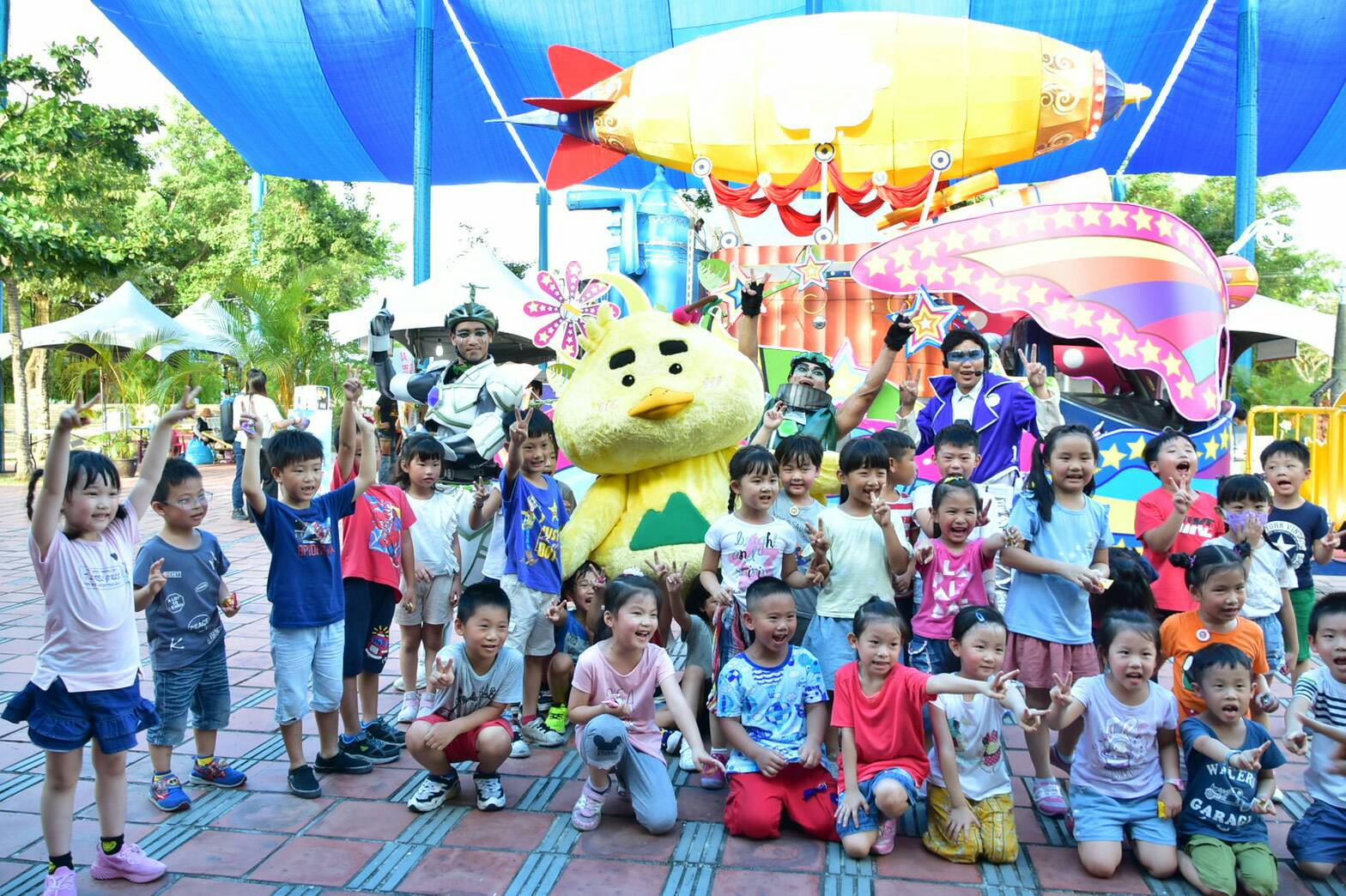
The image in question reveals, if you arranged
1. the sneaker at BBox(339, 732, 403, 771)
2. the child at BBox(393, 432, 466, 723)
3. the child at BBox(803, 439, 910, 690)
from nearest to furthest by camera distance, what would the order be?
1. the child at BBox(803, 439, 910, 690)
2. the sneaker at BBox(339, 732, 403, 771)
3. the child at BBox(393, 432, 466, 723)

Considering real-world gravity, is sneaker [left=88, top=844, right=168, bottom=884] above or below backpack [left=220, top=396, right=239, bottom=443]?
below

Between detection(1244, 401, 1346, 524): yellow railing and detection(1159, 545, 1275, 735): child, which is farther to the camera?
detection(1244, 401, 1346, 524): yellow railing

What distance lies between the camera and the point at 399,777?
3625mm

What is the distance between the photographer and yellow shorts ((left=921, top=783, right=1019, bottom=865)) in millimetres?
2967

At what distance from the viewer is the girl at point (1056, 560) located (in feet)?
11.3

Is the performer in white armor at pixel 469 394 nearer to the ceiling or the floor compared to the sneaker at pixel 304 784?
nearer to the ceiling

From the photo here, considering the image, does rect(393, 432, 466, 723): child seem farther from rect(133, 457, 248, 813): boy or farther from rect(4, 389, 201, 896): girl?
rect(4, 389, 201, 896): girl

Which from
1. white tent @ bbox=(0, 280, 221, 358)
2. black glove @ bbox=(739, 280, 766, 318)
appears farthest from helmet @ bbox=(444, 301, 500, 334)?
white tent @ bbox=(0, 280, 221, 358)

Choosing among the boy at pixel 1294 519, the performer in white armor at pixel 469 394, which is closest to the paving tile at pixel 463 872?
the performer in white armor at pixel 469 394

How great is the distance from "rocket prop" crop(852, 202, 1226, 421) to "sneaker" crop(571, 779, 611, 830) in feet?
11.5

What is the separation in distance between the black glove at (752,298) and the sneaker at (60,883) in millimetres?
3172

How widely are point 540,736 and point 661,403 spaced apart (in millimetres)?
1422

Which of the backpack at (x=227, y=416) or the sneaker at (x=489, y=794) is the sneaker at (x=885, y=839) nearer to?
the sneaker at (x=489, y=794)

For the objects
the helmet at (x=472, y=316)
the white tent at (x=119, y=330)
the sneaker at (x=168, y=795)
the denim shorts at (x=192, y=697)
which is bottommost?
the sneaker at (x=168, y=795)
